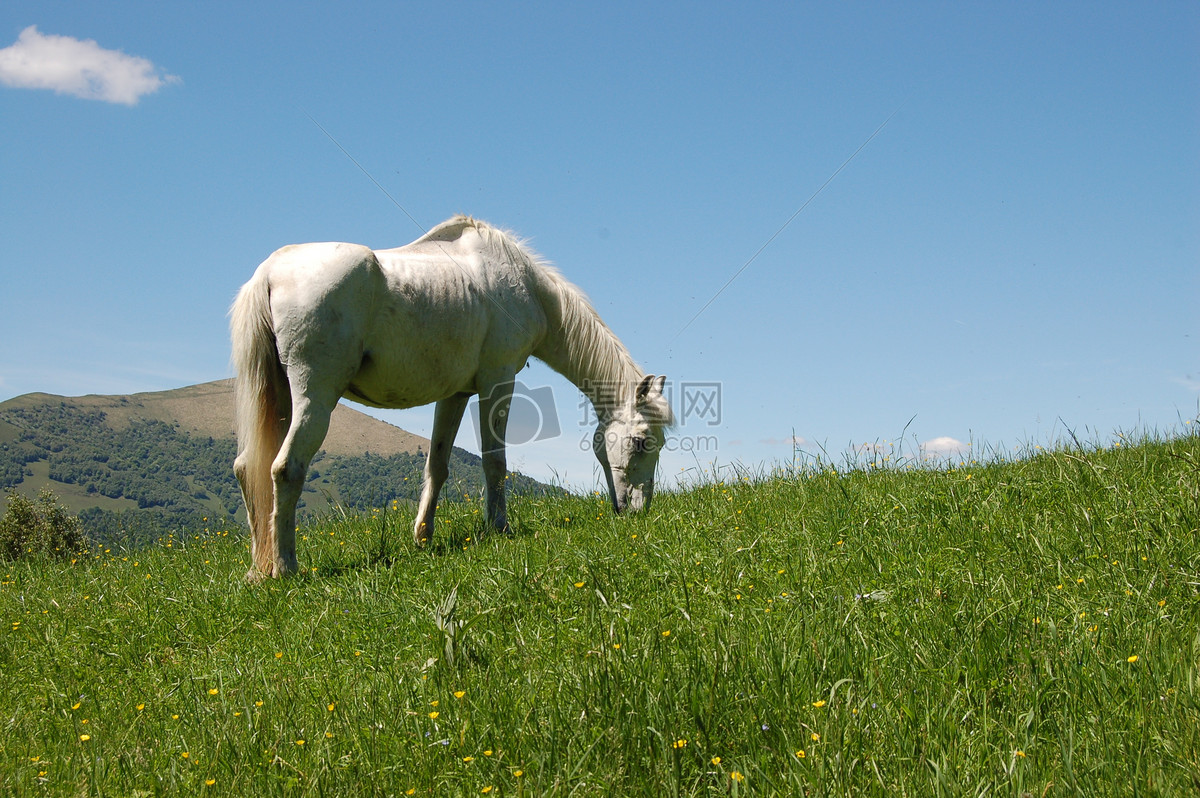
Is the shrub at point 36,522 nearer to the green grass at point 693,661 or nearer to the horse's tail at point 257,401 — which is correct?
the horse's tail at point 257,401

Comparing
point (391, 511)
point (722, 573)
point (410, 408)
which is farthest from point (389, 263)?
point (722, 573)

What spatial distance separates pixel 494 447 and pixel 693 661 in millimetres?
4764

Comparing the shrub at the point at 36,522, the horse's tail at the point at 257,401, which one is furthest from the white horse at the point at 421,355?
the shrub at the point at 36,522

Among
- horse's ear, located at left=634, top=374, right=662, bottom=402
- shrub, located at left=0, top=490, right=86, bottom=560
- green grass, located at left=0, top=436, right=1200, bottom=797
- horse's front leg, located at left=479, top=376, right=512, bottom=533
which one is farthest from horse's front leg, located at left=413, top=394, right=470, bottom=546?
shrub, located at left=0, top=490, right=86, bottom=560

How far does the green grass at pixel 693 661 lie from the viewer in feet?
8.57

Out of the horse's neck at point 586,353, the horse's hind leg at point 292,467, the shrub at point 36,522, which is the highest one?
the horse's neck at point 586,353

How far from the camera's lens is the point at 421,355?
6918 mm

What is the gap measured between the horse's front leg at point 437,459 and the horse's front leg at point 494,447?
17.9 inches

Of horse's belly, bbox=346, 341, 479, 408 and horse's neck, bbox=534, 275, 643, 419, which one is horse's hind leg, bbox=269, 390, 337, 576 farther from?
horse's neck, bbox=534, 275, 643, 419

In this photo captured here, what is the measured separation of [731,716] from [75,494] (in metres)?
220

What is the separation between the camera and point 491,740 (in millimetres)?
2785

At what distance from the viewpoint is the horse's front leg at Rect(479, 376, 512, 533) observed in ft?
24.7

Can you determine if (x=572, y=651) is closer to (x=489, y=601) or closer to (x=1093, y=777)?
(x=489, y=601)

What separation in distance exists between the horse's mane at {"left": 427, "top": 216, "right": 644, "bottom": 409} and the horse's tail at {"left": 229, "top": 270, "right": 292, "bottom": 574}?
110 inches
